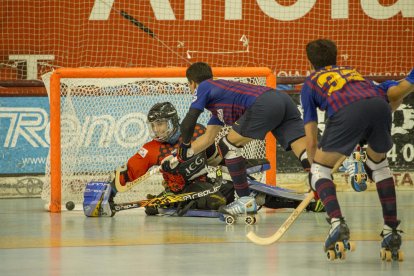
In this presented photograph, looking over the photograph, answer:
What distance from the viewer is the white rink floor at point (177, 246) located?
537cm

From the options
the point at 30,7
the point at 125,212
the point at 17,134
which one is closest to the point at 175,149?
the point at 125,212

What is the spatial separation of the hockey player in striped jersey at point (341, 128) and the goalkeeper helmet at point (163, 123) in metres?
2.77

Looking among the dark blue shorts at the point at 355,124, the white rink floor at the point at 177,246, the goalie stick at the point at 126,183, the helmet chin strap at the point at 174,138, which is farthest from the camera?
the helmet chin strap at the point at 174,138

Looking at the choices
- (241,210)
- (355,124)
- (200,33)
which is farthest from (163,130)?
(200,33)

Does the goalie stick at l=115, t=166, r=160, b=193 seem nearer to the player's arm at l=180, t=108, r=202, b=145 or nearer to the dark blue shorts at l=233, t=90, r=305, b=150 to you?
the player's arm at l=180, t=108, r=202, b=145

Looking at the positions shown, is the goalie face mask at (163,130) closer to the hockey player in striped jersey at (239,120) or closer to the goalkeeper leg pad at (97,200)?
the goalkeeper leg pad at (97,200)

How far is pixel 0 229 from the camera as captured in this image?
7.54m

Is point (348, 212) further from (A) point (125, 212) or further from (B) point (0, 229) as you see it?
(B) point (0, 229)

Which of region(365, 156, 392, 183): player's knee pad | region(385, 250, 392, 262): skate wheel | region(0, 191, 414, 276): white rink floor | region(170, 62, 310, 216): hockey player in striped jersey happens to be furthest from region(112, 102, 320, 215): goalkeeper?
region(385, 250, 392, 262): skate wheel

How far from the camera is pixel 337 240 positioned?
17.7ft

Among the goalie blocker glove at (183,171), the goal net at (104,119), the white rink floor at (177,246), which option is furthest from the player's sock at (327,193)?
the goal net at (104,119)

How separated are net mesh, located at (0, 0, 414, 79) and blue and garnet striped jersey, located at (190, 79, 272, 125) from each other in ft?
18.6

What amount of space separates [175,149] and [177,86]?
1605 millimetres

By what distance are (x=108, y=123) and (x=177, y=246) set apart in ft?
12.0
